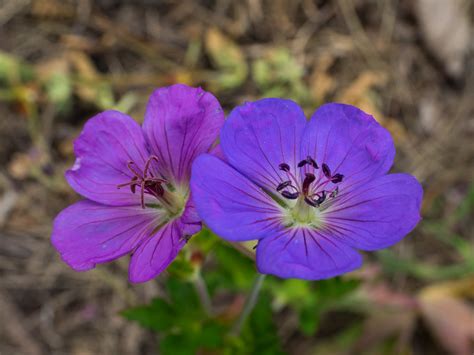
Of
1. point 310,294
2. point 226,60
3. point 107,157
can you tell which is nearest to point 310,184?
point 107,157

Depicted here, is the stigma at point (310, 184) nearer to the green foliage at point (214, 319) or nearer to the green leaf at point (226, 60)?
the green foliage at point (214, 319)

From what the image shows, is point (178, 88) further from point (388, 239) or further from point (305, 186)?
point (388, 239)

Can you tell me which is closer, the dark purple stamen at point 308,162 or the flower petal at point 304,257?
the flower petal at point 304,257

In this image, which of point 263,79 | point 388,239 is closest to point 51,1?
point 263,79

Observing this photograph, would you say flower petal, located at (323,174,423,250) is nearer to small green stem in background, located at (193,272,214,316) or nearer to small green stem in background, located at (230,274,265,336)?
small green stem in background, located at (230,274,265,336)

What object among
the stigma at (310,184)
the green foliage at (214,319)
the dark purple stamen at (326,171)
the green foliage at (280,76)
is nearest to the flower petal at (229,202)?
the stigma at (310,184)

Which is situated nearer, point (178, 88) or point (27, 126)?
point (178, 88)
